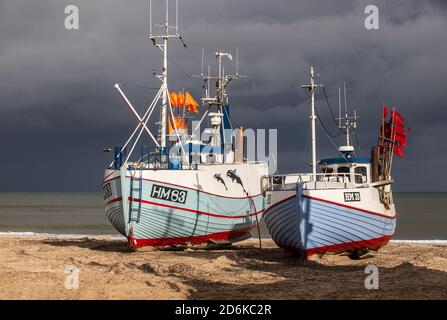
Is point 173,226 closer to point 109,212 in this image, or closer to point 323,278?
point 109,212

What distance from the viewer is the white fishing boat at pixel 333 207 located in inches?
813

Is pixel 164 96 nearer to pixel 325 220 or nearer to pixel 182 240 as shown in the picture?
pixel 182 240

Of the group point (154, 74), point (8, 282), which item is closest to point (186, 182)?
point (154, 74)

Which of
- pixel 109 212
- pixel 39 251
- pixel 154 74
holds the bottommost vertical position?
pixel 39 251

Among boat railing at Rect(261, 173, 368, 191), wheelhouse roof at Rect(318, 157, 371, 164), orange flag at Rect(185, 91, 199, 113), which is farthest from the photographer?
orange flag at Rect(185, 91, 199, 113)

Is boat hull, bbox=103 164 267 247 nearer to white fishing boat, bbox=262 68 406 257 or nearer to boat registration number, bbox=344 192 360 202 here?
white fishing boat, bbox=262 68 406 257

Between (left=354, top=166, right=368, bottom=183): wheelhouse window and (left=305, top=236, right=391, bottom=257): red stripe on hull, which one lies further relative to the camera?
(left=354, top=166, right=368, bottom=183): wheelhouse window

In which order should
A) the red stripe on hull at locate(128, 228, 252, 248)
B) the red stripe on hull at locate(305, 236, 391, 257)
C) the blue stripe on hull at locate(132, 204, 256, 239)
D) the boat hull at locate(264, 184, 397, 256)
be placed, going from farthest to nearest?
the red stripe on hull at locate(128, 228, 252, 248) → the blue stripe on hull at locate(132, 204, 256, 239) → the red stripe on hull at locate(305, 236, 391, 257) → the boat hull at locate(264, 184, 397, 256)

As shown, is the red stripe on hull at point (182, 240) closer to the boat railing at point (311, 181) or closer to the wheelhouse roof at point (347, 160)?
the boat railing at point (311, 181)

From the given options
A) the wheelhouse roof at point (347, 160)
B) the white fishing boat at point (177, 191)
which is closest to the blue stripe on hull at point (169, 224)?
the white fishing boat at point (177, 191)

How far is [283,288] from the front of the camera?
1555cm

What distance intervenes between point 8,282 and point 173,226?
10.5m

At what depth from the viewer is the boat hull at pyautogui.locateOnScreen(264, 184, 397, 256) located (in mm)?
20578

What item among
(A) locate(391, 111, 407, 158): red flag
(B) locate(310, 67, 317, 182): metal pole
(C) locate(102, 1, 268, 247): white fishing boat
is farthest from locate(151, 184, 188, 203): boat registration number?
(A) locate(391, 111, 407, 158): red flag
